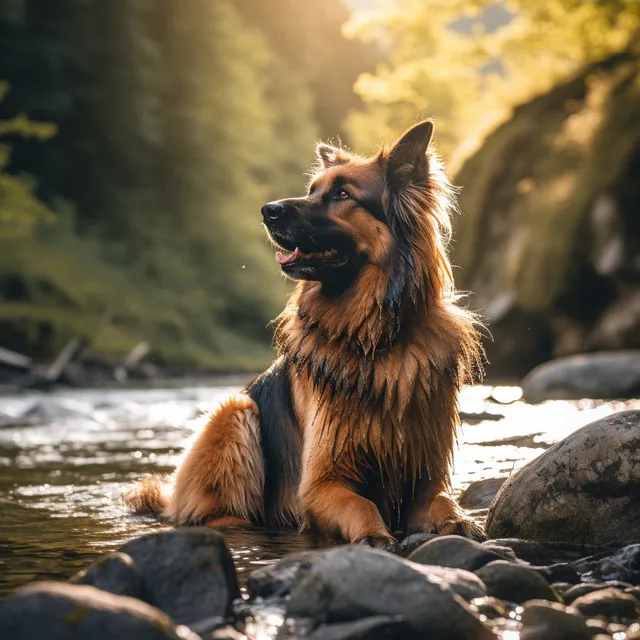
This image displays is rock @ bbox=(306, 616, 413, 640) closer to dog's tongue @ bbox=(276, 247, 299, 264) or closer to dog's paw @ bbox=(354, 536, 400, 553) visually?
dog's paw @ bbox=(354, 536, 400, 553)

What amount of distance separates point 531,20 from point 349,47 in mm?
33949

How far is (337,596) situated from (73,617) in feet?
3.02

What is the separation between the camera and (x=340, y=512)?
180 inches

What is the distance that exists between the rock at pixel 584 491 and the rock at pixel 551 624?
1.31 m

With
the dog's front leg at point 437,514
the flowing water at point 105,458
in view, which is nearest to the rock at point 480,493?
the flowing water at point 105,458

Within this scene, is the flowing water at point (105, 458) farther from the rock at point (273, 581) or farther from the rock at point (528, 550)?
the rock at point (528, 550)

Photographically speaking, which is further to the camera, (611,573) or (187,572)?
(611,573)

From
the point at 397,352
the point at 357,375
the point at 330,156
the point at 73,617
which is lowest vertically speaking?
the point at 73,617

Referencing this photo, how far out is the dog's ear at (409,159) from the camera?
512cm

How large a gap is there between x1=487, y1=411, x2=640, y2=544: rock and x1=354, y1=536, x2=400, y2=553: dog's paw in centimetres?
66

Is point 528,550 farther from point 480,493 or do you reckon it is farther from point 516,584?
point 480,493

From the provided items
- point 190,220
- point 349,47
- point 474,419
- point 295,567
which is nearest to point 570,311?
point 474,419

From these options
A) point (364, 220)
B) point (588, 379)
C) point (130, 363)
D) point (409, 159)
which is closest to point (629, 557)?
point (364, 220)

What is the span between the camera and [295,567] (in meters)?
3.65
